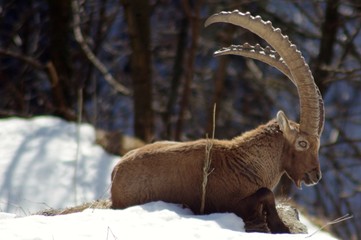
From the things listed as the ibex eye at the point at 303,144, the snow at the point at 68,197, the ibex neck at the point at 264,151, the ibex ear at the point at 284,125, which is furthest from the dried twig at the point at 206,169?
the ibex eye at the point at 303,144

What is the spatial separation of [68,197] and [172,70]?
10.1 m

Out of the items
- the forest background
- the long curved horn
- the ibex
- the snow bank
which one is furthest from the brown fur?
the forest background

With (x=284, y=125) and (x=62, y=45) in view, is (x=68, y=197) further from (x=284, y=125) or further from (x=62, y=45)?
(x=62, y=45)

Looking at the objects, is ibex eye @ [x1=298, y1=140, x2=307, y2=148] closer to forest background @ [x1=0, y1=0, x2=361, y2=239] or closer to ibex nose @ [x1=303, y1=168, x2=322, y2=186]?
ibex nose @ [x1=303, y1=168, x2=322, y2=186]

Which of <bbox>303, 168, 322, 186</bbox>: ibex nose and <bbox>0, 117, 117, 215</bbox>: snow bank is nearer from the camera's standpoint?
<bbox>303, 168, 322, 186</bbox>: ibex nose

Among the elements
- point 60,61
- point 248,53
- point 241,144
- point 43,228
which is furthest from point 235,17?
point 60,61

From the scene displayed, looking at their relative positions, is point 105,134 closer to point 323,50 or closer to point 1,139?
point 1,139

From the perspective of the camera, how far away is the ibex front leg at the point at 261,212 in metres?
5.89

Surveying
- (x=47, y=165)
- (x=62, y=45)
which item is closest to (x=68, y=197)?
(x=47, y=165)

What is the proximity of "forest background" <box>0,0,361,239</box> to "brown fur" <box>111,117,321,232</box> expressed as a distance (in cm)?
701

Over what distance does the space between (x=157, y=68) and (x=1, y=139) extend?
10622 millimetres

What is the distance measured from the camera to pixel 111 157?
35.0ft

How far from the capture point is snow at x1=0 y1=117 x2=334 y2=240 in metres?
4.69

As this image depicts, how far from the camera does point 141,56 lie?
13.6 meters
